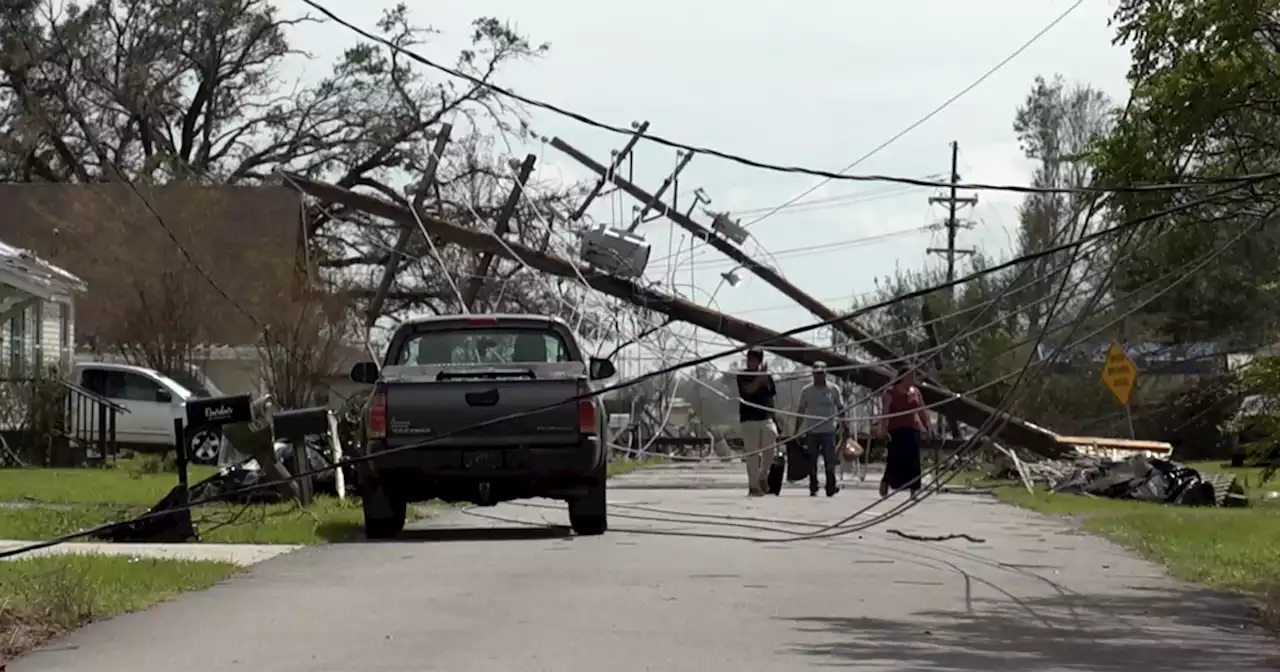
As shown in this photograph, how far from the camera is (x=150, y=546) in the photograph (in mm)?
14172

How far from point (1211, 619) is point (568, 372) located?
6850 millimetres

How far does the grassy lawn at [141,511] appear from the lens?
1529 cm

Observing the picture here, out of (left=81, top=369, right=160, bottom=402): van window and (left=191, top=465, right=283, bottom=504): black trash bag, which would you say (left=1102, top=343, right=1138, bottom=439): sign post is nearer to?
(left=191, top=465, right=283, bottom=504): black trash bag

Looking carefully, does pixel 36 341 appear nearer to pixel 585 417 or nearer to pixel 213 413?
pixel 213 413

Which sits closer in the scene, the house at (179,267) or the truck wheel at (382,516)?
the truck wheel at (382,516)

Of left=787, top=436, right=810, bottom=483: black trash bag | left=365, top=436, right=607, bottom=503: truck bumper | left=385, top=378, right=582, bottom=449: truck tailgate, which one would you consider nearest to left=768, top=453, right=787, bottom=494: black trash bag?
left=787, top=436, right=810, bottom=483: black trash bag

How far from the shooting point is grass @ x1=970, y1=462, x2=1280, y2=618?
42.8ft

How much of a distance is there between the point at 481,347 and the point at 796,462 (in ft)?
32.7

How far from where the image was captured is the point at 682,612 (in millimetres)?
10609

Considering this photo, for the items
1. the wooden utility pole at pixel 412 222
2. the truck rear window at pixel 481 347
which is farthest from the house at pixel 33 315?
the truck rear window at pixel 481 347

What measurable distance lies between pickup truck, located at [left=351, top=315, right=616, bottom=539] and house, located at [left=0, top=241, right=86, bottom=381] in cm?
1488

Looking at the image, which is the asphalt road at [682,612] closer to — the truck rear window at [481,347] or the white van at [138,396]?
the truck rear window at [481,347]

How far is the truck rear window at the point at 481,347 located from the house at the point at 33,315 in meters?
13.7

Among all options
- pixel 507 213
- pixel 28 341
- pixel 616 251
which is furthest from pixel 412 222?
pixel 28 341
